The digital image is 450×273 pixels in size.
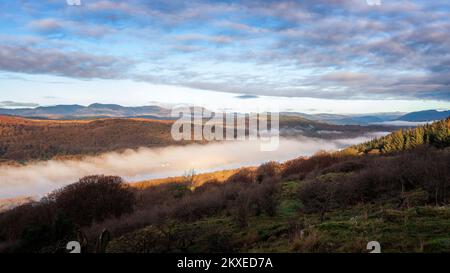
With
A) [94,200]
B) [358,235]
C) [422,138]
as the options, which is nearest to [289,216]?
[358,235]

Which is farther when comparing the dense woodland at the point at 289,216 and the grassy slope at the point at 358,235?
the dense woodland at the point at 289,216

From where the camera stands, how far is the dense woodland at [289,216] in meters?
11.3

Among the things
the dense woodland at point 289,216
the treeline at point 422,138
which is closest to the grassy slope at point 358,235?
the dense woodland at point 289,216

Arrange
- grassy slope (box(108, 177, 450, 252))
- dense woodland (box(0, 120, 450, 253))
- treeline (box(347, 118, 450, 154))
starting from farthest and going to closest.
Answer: treeline (box(347, 118, 450, 154)) < dense woodland (box(0, 120, 450, 253)) < grassy slope (box(108, 177, 450, 252))

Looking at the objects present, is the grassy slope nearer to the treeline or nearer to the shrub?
the shrub

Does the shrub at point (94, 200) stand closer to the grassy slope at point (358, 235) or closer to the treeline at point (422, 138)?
the grassy slope at point (358, 235)

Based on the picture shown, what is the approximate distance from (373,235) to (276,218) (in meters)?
9.71

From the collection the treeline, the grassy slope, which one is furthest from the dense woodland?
the treeline

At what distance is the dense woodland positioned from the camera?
11.3m

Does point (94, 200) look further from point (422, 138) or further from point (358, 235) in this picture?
point (422, 138)
